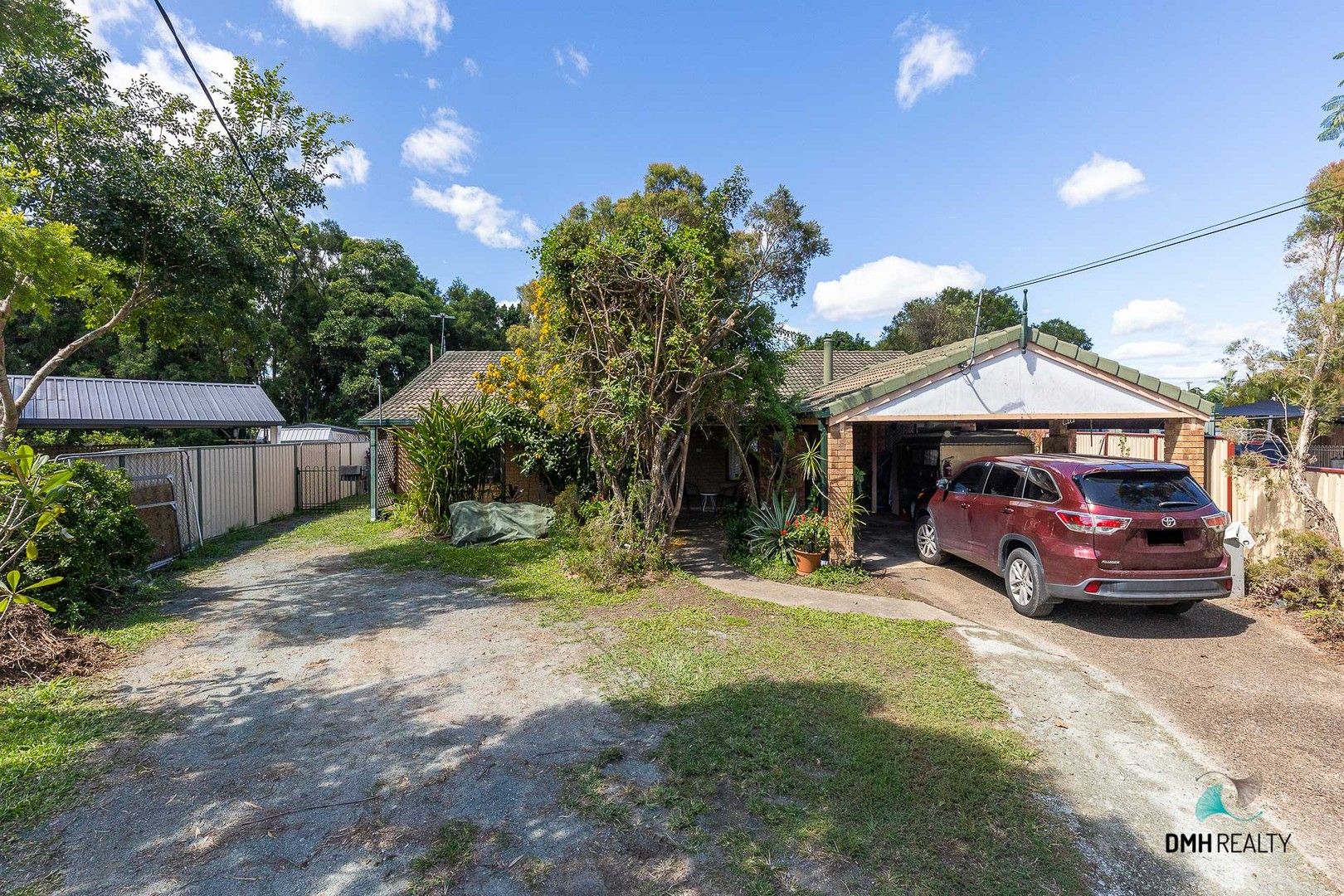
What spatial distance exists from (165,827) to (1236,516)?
436 inches

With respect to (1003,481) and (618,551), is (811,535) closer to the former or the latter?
(1003,481)

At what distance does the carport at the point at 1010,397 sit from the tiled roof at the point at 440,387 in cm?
889

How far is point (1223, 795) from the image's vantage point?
10.8ft

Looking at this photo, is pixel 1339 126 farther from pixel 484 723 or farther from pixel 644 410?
pixel 484 723

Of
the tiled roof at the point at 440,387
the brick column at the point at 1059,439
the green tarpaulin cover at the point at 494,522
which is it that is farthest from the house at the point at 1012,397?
the tiled roof at the point at 440,387

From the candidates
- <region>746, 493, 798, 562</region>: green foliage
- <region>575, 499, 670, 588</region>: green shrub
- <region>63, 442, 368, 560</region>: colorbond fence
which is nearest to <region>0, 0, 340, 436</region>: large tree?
<region>63, 442, 368, 560</region>: colorbond fence

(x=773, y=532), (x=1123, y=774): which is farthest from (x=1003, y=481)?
(x=1123, y=774)

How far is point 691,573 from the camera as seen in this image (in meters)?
8.25

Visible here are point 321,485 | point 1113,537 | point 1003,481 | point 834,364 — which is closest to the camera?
point 1113,537

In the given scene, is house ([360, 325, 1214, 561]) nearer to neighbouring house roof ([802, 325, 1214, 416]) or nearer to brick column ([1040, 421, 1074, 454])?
neighbouring house roof ([802, 325, 1214, 416])

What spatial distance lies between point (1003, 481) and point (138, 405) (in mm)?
19831

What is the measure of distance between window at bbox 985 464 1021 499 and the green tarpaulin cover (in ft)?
23.4

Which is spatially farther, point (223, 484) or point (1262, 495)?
point (223, 484)

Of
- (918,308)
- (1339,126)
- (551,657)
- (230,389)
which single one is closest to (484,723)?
(551,657)
